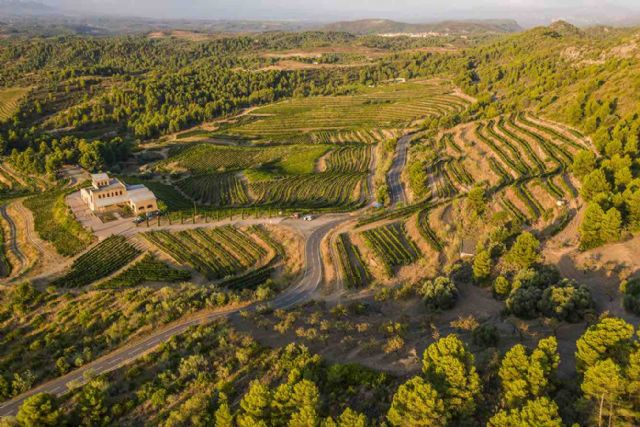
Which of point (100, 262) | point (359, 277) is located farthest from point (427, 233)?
point (100, 262)

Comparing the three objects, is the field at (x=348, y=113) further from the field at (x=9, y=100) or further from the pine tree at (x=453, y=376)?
the pine tree at (x=453, y=376)

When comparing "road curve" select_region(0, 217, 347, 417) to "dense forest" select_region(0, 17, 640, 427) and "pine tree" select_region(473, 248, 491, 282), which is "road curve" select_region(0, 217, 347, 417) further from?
"pine tree" select_region(473, 248, 491, 282)

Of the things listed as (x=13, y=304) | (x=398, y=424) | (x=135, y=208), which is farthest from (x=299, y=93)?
(x=398, y=424)

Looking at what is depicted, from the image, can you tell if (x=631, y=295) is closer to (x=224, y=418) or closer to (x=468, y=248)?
(x=468, y=248)

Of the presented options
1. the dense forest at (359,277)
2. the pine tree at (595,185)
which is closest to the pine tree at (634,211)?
the dense forest at (359,277)

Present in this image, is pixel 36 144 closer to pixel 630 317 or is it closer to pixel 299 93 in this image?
pixel 299 93
